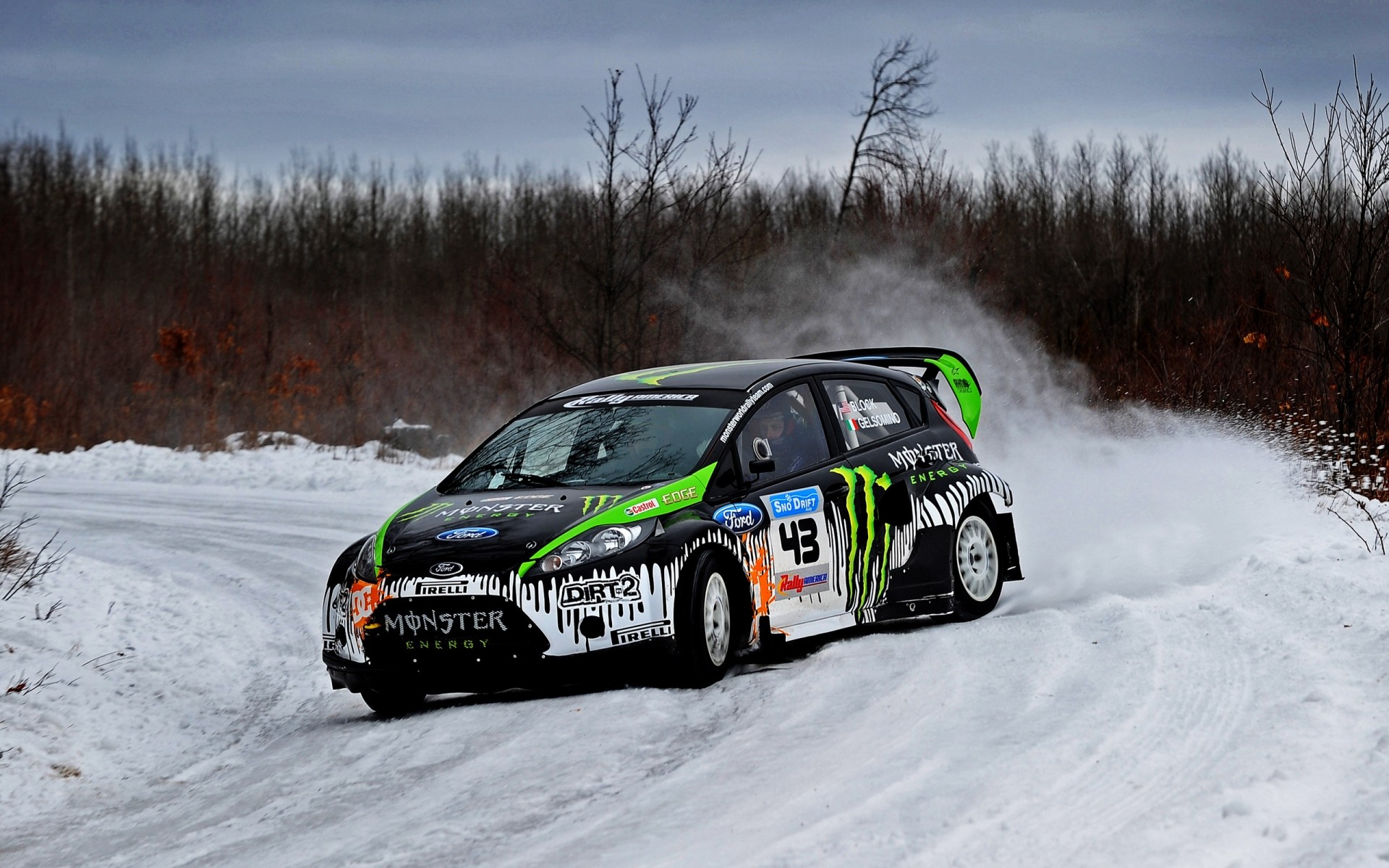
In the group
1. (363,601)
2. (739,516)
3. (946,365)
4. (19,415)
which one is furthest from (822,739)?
(19,415)

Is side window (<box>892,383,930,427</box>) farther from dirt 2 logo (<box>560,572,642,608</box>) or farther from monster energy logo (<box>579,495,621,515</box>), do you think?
dirt 2 logo (<box>560,572,642,608</box>)

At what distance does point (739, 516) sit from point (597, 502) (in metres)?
0.78

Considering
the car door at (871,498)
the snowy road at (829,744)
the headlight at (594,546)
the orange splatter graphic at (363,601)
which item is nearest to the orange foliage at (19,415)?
the snowy road at (829,744)

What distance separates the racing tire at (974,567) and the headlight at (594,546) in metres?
2.72

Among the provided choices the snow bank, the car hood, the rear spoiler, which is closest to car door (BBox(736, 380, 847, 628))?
the car hood

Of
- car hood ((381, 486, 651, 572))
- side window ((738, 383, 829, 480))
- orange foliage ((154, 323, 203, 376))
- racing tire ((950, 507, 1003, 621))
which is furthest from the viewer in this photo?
orange foliage ((154, 323, 203, 376))

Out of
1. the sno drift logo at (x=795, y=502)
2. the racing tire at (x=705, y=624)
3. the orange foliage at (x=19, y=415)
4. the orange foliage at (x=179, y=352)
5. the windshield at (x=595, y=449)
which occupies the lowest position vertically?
the racing tire at (x=705, y=624)

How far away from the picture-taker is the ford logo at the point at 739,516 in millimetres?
7145

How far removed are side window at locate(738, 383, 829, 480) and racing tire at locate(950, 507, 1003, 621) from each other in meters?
1.24

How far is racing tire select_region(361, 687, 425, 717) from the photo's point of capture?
7.13 m

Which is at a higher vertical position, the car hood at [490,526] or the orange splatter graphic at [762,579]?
the car hood at [490,526]

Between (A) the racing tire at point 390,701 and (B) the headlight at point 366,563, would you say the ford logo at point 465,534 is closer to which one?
(B) the headlight at point 366,563

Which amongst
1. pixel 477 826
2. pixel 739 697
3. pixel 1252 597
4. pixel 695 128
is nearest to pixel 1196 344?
pixel 695 128

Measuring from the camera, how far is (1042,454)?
54.2 feet
